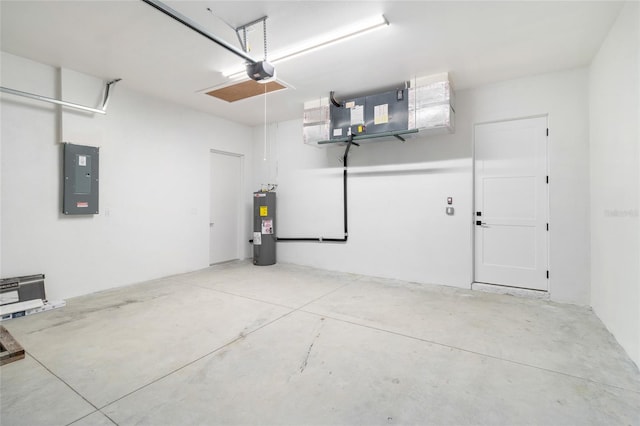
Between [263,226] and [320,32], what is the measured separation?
3.65 meters

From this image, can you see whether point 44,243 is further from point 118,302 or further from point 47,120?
point 47,120

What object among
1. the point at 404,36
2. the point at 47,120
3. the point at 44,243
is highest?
the point at 404,36

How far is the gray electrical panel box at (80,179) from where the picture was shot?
12.2ft

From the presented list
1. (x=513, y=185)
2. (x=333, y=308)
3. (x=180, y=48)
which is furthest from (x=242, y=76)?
(x=513, y=185)

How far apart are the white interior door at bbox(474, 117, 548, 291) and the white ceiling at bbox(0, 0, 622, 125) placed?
781 millimetres

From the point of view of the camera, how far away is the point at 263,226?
18.9ft

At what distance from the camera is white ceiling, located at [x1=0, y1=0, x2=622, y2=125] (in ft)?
8.32

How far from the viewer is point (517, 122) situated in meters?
3.96

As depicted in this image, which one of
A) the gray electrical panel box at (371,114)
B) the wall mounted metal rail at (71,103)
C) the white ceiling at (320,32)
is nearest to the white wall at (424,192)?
the white ceiling at (320,32)

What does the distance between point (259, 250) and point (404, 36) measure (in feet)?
13.7

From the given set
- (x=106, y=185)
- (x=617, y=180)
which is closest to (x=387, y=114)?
(x=617, y=180)

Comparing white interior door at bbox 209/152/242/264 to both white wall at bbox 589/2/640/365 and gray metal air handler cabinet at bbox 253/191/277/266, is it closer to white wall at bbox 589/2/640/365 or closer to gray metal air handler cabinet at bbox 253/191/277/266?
gray metal air handler cabinet at bbox 253/191/277/266

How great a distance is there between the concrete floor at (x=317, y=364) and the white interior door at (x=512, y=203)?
494mm

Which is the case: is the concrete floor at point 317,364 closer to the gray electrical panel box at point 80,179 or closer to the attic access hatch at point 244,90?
the gray electrical panel box at point 80,179
